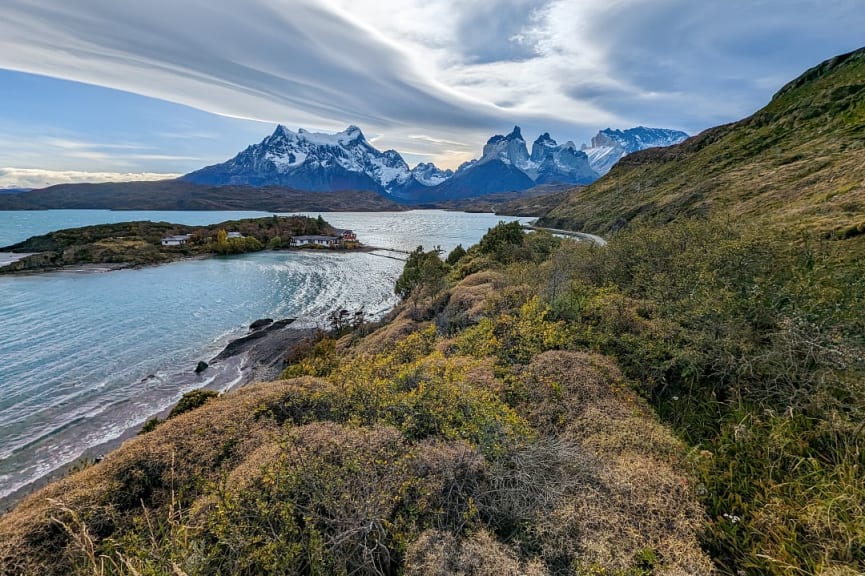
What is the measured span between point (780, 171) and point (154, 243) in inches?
4699

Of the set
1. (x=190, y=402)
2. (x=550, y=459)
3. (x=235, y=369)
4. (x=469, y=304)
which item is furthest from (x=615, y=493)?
(x=235, y=369)

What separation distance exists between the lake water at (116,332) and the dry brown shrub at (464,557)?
21.3 meters

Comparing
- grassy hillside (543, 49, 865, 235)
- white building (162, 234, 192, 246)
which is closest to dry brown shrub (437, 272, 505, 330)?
grassy hillside (543, 49, 865, 235)

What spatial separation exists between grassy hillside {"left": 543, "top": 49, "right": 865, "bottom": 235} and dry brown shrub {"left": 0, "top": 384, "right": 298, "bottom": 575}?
20.8 meters

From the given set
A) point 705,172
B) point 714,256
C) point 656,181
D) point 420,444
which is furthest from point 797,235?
point 656,181

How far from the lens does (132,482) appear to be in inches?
228

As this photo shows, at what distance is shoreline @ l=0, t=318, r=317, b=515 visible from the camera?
1605 cm

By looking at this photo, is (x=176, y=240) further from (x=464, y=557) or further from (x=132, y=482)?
(x=464, y=557)

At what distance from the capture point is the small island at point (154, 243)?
69.9 m

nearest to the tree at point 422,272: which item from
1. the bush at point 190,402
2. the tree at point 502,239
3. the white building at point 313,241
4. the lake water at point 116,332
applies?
the tree at point 502,239

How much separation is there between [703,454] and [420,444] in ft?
15.8

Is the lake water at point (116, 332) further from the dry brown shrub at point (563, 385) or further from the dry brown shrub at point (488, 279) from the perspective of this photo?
the dry brown shrub at point (563, 385)

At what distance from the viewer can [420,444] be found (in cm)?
571

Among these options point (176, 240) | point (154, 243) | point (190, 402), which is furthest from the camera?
point (176, 240)
